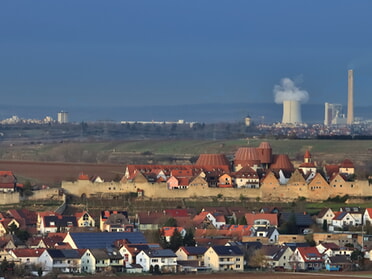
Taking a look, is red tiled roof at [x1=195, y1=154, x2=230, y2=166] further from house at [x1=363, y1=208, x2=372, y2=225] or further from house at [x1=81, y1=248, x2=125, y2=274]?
house at [x1=81, y1=248, x2=125, y2=274]

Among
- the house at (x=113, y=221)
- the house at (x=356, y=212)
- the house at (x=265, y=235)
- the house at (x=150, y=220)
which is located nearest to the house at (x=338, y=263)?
the house at (x=265, y=235)

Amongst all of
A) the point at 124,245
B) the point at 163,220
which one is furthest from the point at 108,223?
the point at 124,245

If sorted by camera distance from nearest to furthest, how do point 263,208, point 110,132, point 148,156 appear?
point 263,208, point 148,156, point 110,132

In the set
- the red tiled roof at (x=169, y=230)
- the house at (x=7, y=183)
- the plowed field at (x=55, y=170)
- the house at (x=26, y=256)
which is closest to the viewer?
the house at (x=26, y=256)

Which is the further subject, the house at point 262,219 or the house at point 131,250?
the house at point 262,219

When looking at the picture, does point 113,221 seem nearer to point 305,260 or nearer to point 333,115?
point 305,260

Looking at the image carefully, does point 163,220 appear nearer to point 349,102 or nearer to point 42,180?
point 42,180

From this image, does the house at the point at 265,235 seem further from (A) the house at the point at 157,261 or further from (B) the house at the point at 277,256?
(A) the house at the point at 157,261
